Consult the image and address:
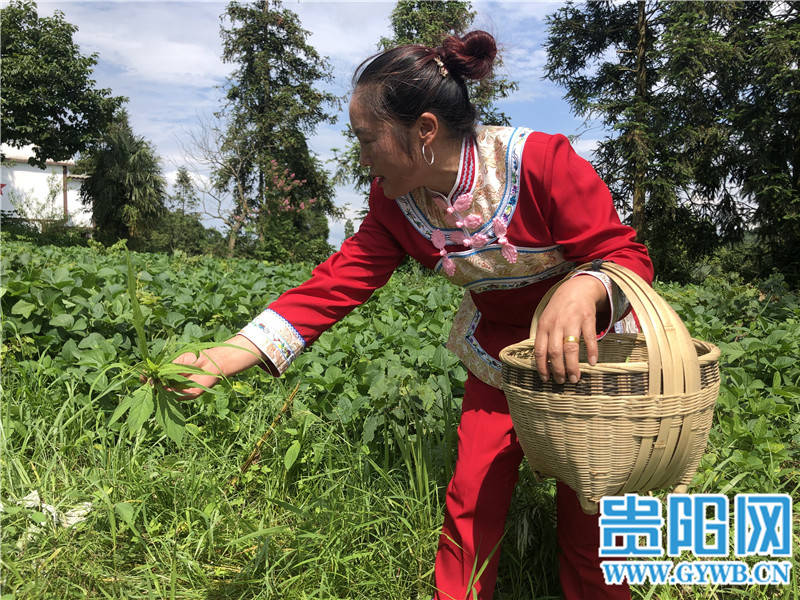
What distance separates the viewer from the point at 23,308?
3008 millimetres

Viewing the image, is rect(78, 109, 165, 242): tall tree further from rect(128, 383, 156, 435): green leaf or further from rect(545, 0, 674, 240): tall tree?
rect(128, 383, 156, 435): green leaf

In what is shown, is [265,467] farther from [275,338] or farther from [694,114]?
[694,114]

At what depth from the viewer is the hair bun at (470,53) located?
1.58m

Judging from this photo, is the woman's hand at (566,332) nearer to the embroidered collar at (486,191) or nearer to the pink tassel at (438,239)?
the embroidered collar at (486,191)

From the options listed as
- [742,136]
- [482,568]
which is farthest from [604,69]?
[482,568]

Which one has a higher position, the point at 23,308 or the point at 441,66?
the point at 441,66

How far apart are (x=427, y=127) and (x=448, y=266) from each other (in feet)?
1.28

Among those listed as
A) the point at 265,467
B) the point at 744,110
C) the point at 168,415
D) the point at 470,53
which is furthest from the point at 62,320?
the point at 744,110

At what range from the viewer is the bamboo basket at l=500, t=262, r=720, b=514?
1.12m

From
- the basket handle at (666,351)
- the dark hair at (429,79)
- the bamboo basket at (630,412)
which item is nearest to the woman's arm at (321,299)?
the dark hair at (429,79)

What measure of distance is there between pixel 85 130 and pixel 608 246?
97.5 feet

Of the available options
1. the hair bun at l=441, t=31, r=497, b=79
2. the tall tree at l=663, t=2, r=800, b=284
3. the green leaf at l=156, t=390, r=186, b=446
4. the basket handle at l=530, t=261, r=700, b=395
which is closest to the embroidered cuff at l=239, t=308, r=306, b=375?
the green leaf at l=156, t=390, r=186, b=446

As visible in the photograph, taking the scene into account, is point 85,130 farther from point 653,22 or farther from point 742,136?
point 742,136

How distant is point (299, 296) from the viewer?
1866 mm
